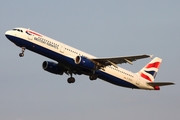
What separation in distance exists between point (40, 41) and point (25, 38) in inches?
72.6

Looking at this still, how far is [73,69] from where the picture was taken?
2623 inches

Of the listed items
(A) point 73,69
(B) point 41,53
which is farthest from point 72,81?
(B) point 41,53

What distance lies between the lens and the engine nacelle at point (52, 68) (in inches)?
2717

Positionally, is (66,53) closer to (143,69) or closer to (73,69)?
(73,69)

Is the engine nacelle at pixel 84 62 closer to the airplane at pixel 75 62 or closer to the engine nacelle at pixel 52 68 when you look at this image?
the airplane at pixel 75 62

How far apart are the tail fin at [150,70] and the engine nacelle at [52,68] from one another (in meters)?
11.9

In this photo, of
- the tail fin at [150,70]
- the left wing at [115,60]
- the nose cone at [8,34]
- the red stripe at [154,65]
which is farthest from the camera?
the red stripe at [154,65]

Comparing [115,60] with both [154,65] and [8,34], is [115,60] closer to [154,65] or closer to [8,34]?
[154,65]

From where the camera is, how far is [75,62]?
A: 208ft

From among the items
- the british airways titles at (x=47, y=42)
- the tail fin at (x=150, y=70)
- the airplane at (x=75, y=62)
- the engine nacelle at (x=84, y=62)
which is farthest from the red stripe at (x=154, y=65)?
the british airways titles at (x=47, y=42)

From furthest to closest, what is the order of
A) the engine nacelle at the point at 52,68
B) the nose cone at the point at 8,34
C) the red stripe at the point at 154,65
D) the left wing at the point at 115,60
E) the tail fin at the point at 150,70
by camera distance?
the red stripe at the point at 154,65 → the tail fin at the point at 150,70 → the engine nacelle at the point at 52,68 → the left wing at the point at 115,60 → the nose cone at the point at 8,34

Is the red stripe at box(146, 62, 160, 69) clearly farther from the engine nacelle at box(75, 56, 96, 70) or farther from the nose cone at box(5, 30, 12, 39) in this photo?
the nose cone at box(5, 30, 12, 39)

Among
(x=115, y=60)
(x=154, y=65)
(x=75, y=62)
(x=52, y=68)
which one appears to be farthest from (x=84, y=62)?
(x=154, y=65)

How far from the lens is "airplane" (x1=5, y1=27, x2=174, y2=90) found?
2447 inches
